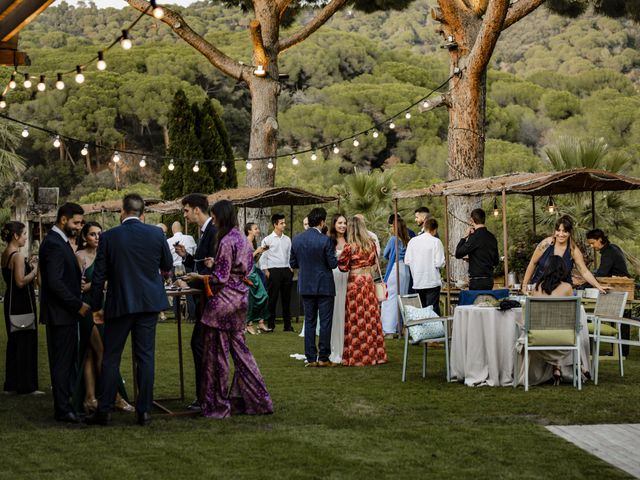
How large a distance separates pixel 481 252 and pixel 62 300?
5420mm

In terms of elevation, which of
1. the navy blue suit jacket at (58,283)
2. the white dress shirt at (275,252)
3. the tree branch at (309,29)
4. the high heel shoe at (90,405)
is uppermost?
the tree branch at (309,29)

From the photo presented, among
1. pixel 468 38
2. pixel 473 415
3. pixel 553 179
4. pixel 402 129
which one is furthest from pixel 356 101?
pixel 473 415

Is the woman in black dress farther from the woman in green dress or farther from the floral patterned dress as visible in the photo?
the floral patterned dress

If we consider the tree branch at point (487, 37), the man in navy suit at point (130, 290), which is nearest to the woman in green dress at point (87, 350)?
the man in navy suit at point (130, 290)

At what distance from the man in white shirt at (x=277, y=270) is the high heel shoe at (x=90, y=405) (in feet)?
25.7

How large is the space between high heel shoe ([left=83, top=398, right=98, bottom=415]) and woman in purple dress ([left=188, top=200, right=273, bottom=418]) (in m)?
0.75

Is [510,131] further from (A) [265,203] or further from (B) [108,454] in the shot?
(B) [108,454]

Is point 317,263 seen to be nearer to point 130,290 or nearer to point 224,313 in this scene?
point 224,313

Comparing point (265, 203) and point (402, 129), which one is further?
point (402, 129)

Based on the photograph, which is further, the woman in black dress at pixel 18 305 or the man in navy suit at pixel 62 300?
the woman in black dress at pixel 18 305

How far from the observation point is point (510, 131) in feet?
167

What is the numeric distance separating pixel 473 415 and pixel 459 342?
1896 mm

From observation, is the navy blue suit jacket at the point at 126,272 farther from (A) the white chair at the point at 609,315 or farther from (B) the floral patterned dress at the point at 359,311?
(A) the white chair at the point at 609,315

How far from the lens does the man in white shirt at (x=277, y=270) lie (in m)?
15.6
